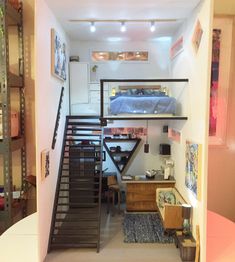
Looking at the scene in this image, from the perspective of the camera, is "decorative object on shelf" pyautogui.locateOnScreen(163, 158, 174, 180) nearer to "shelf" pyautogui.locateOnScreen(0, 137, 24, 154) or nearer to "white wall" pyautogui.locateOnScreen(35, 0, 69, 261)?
"white wall" pyautogui.locateOnScreen(35, 0, 69, 261)

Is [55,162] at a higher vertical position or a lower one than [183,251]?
higher

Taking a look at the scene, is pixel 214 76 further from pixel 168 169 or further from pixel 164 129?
pixel 168 169

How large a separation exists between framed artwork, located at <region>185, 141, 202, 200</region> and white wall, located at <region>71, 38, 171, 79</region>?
2.36 m

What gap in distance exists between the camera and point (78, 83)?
5109 mm

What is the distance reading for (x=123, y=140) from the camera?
16.9ft

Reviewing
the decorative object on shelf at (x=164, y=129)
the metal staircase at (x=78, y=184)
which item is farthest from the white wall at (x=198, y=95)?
the metal staircase at (x=78, y=184)

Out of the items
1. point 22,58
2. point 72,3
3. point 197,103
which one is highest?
point 72,3

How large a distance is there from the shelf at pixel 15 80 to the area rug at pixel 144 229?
8.01 ft

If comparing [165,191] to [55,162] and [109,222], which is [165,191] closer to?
[109,222]

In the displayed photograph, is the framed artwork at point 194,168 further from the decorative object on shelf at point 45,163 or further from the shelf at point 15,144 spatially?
the shelf at point 15,144

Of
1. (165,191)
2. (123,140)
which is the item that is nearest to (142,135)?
(123,140)

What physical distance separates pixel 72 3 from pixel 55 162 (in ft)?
6.50

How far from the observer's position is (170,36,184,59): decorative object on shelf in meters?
4.01

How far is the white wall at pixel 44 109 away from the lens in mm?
2654
